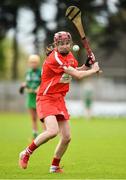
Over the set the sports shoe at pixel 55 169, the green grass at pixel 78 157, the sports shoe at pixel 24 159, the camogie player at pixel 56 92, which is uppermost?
the camogie player at pixel 56 92

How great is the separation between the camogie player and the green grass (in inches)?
19.0

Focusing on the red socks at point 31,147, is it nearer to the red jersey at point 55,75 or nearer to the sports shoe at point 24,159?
the sports shoe at point 24,159

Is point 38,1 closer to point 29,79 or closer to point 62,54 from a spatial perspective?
point 29,79

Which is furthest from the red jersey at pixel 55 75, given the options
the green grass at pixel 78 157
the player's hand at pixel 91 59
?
the green grass at pixel 78 157

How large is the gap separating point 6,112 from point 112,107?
21.1 feet

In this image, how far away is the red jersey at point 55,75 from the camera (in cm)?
1228

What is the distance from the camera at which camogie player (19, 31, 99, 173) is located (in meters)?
12.2

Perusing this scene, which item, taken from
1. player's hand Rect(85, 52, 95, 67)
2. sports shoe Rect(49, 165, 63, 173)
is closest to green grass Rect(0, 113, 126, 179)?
sports shoe Rect(49, 165, 63, 173)

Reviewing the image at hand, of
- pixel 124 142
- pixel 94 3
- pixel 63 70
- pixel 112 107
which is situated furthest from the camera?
pixel 94 3

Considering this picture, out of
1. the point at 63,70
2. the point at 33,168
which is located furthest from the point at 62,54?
the point at 33,168

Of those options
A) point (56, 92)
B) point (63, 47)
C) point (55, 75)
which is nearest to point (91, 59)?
point (63, 47)

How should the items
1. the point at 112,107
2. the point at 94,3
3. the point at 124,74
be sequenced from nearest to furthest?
1. the point at 112,107
2. the point at 94,3
3. the point at 124,74

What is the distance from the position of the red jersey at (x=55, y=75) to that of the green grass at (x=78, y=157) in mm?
1317

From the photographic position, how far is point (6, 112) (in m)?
41.6
